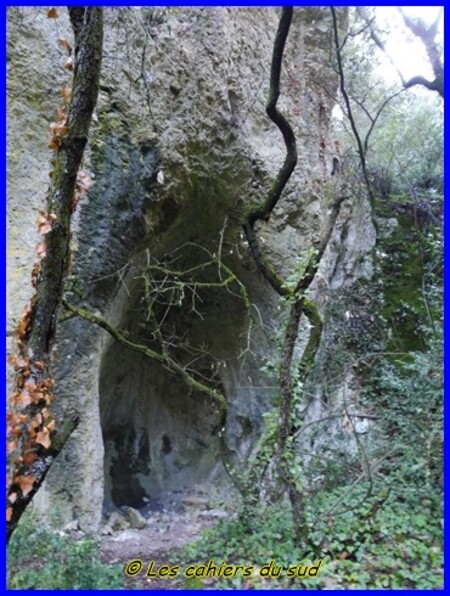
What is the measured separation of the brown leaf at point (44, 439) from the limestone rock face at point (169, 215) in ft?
5.33

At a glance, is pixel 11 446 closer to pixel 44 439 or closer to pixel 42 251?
pixel 44 439

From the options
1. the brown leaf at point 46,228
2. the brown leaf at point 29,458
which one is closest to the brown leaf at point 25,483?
the brown leaf at point 29,458

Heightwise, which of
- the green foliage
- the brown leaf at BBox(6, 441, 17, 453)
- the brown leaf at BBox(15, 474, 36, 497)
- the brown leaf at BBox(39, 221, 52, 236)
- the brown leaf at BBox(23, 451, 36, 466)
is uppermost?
the brown leaf at BBox(39, 221, 52, 236)

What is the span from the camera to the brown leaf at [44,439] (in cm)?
210

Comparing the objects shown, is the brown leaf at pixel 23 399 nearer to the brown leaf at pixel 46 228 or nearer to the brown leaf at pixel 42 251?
the brown leaf at pixel 42 251

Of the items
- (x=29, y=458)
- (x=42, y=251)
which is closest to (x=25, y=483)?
(x=29, y=458)

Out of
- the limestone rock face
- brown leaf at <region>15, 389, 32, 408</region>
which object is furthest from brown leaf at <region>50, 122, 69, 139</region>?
the limestone rock face

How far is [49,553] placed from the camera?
2.97m

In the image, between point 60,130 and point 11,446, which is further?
point 60,130

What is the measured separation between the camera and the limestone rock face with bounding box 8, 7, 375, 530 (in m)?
3.86

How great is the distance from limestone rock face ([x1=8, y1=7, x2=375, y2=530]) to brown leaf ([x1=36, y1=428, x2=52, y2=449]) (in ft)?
5.33

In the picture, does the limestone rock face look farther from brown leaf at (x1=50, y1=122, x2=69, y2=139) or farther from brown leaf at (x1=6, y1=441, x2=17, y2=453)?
brown leaf at (x1=6, y1=441, x2=17, y2=453)

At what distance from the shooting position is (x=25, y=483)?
2045 mm

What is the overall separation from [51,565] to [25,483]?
3.65 feet
